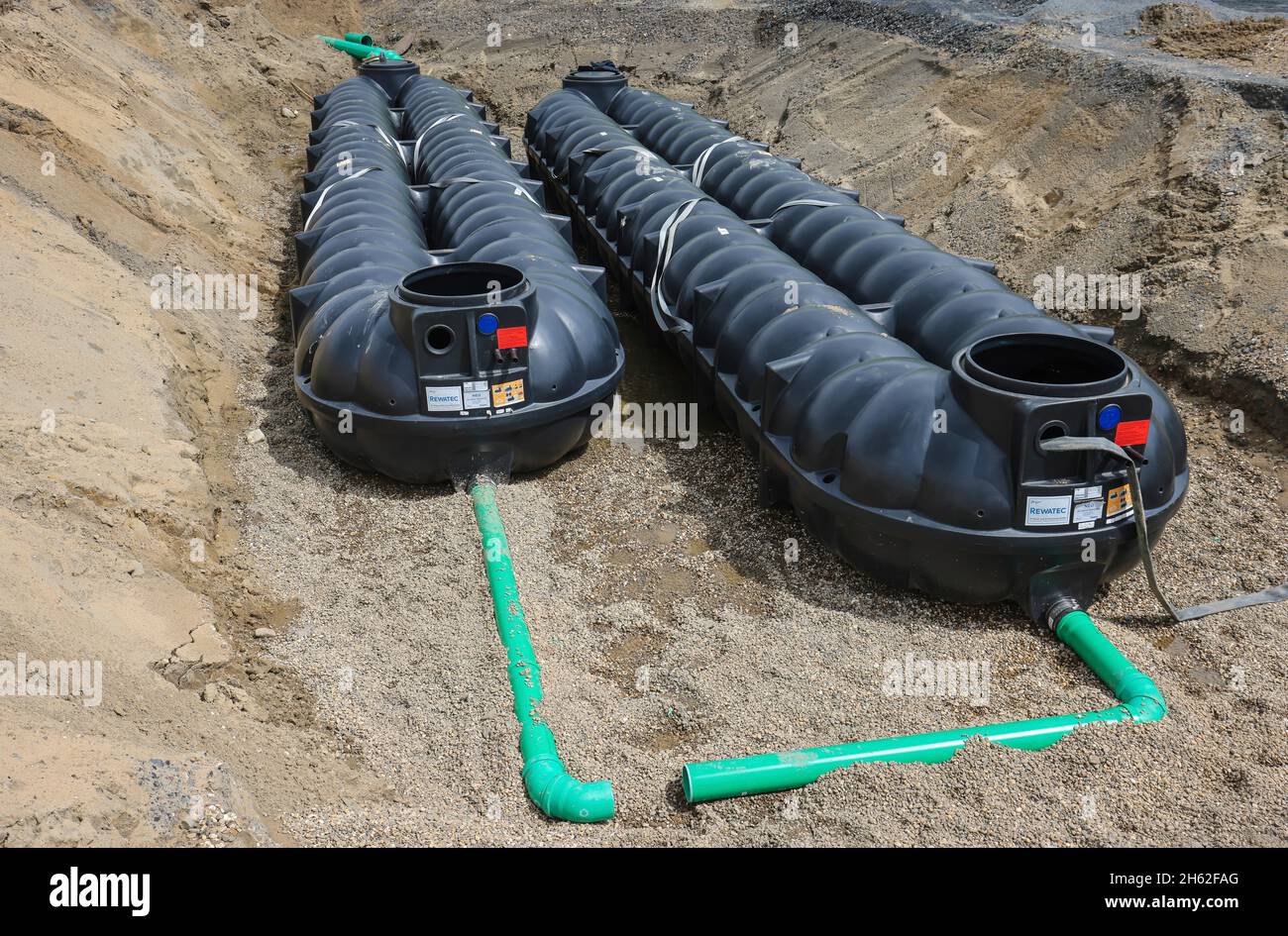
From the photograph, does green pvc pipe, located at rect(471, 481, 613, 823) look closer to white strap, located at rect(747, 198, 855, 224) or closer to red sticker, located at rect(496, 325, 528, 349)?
red sticker, located at rect(496, 325, 528, 349)

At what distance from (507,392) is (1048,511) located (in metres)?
3.72

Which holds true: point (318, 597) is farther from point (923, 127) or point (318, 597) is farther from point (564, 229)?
point (923, 127)

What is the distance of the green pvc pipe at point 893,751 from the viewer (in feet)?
16.5

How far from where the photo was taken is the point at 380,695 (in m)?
5.79

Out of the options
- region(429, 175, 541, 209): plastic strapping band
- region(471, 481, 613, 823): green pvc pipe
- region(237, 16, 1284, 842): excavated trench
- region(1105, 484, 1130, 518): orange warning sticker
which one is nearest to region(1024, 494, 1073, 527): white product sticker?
region(1105, 484, 1130, 518): orange warning sticker

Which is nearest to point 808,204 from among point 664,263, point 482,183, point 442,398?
point 664,263

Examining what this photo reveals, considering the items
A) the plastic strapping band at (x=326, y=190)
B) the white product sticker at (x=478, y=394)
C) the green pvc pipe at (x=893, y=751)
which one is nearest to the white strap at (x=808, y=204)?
the white product sticker at (x=478, y=394)

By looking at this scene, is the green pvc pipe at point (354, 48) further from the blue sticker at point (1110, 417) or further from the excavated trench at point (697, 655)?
the blue sticker at point (1110, 417)

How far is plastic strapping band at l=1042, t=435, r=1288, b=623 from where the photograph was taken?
222 inches

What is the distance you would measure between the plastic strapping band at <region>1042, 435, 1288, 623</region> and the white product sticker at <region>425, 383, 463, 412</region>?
12.9 ft

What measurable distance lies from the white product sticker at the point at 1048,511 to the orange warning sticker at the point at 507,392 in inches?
140

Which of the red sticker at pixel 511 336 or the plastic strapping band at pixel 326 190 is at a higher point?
the red sticker at pixel 511 336

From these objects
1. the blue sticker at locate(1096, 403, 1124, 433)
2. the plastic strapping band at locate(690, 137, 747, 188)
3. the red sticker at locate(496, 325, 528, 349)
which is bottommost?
the plastic strapping band at locate(690, 137, 747, 188)
